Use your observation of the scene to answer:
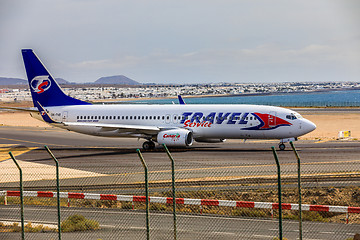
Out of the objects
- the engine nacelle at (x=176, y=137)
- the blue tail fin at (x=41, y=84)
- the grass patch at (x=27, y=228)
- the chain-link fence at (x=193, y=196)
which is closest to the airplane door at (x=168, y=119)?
the engine nacelle at (x=176, y=137)

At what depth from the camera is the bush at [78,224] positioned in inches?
736

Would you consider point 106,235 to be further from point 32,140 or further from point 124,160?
point 32,140

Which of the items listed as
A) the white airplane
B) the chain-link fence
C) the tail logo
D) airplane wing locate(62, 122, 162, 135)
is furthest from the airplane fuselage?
the chain-link fence

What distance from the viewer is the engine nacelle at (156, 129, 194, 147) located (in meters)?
43.1

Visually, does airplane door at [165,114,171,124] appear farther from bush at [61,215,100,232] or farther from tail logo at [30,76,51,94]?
bush at [61,215,100,232]

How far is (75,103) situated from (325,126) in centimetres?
3736

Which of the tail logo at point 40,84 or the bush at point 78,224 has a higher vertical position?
the tail logo at point 40,84

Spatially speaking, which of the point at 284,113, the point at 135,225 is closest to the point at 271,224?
Answer: the point at 135,225

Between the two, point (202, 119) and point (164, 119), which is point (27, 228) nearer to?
point (202, 119)

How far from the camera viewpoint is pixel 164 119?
46.1 meters

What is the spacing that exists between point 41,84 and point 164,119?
1271 cm

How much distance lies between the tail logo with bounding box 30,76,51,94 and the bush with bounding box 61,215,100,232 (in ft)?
107

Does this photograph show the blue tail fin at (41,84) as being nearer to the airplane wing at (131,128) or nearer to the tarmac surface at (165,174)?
the tarmac surface at (165,174)

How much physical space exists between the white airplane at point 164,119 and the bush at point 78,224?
24.2 meters
